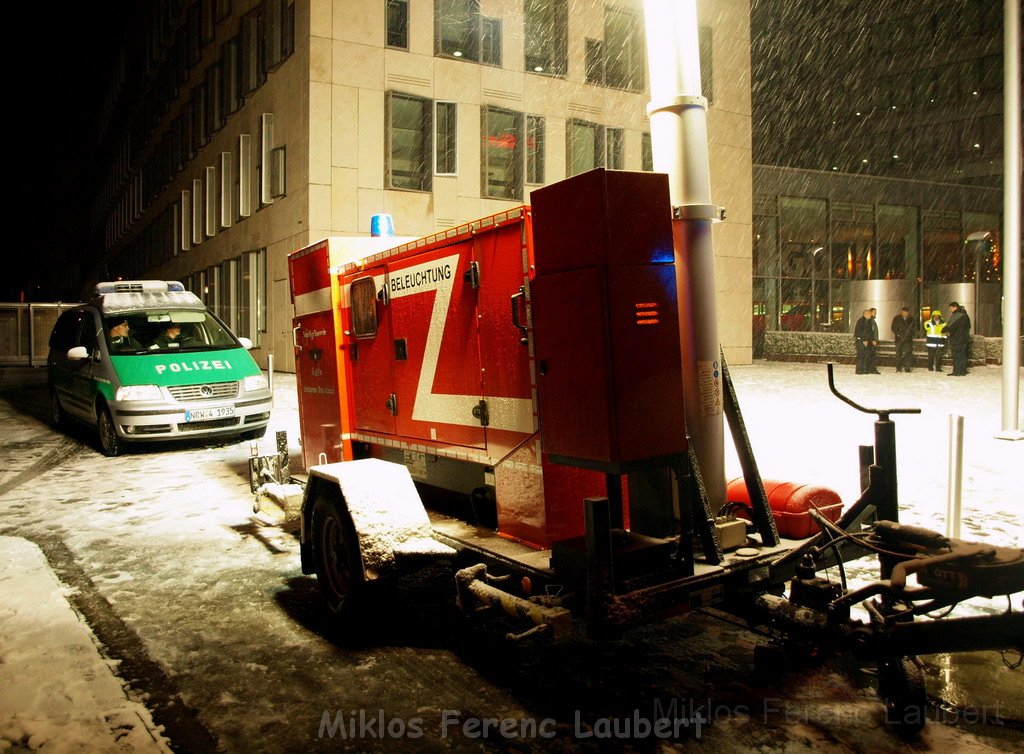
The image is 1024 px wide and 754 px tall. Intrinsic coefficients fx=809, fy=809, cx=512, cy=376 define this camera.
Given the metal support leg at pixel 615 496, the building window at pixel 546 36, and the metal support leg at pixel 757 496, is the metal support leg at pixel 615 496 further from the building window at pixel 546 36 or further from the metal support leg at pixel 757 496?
the building window at pixel 546 36

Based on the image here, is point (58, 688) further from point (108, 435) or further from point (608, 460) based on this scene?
point (108, 435)

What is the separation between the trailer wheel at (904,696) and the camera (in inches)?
134

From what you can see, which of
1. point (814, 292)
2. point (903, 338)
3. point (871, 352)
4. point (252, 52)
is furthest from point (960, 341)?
point (252, 52)

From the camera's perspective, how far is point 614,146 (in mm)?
28500

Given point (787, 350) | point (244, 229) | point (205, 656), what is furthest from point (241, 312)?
point (205, 656)

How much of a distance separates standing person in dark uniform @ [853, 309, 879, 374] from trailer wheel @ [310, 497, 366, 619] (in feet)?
70.2

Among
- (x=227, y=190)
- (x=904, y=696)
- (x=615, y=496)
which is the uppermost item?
(x=227, y=190)

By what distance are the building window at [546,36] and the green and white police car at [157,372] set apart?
1729 centimetres

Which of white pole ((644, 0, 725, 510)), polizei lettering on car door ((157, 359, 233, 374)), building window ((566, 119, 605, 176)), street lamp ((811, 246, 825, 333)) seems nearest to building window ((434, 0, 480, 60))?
building window ((566, 119, 605, 176))

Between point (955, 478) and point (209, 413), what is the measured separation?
30.7 ft

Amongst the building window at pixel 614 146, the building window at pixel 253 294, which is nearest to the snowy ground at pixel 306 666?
the building window at pixel 253 294

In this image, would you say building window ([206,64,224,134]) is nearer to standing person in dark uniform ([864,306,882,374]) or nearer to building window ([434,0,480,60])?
building window ([434,0,480,60])

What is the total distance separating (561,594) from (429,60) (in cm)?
2382

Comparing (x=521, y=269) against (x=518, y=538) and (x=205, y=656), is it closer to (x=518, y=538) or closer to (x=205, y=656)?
(x=518, y=538)
